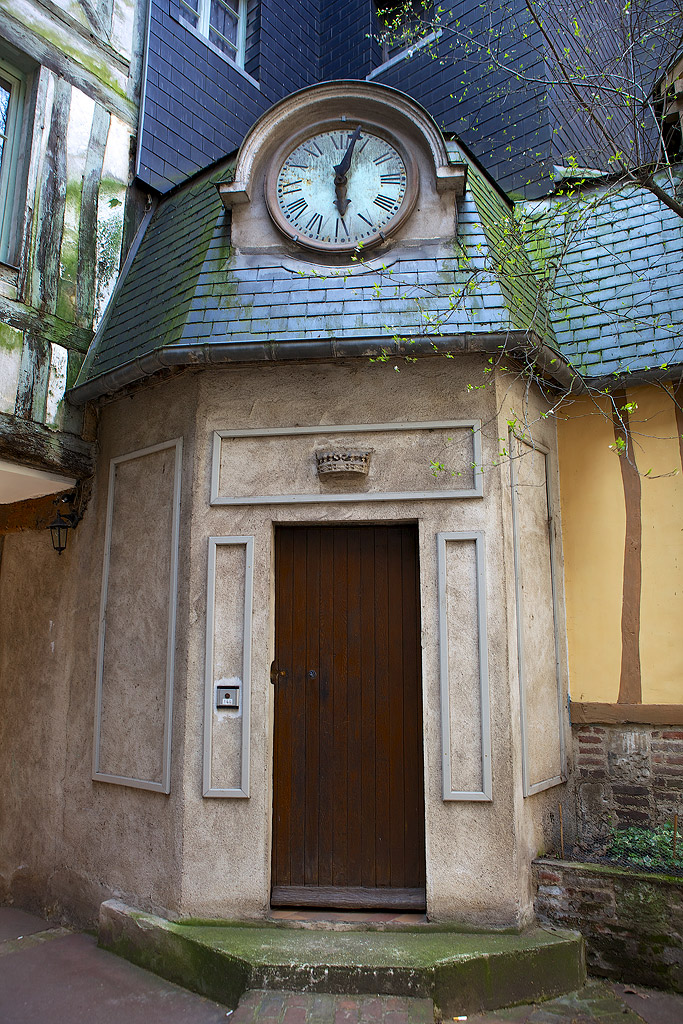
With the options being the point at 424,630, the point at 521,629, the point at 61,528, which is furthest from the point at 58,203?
the point at 521,629

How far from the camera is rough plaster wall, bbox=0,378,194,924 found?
502cm

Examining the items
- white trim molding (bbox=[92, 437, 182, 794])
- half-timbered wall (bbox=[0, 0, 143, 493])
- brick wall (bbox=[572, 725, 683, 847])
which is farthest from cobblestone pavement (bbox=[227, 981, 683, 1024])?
half-timbered wall (bbox=[0, 0, 143, 493])

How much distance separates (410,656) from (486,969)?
6.08 feet

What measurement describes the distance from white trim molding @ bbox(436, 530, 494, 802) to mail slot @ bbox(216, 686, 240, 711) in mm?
1351

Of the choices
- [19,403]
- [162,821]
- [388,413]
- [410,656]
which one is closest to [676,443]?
[388,413]

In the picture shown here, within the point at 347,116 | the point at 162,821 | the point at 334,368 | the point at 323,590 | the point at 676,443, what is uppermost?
the point at 347,116

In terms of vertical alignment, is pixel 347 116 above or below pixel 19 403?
above

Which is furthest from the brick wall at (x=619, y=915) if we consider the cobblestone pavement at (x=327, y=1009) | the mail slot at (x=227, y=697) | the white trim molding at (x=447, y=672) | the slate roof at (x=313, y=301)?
the slate roof at (x=313, y=301)

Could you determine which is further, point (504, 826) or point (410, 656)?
point (410, 656)

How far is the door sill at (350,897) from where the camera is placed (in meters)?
4.70

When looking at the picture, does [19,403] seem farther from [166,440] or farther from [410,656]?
[410,656]

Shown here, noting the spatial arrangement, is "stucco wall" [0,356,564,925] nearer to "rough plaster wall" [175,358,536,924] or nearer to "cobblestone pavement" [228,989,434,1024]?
"rough plaster wall" [175,358,536,924]

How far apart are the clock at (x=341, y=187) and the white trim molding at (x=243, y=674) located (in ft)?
7.41

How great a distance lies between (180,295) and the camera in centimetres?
544
